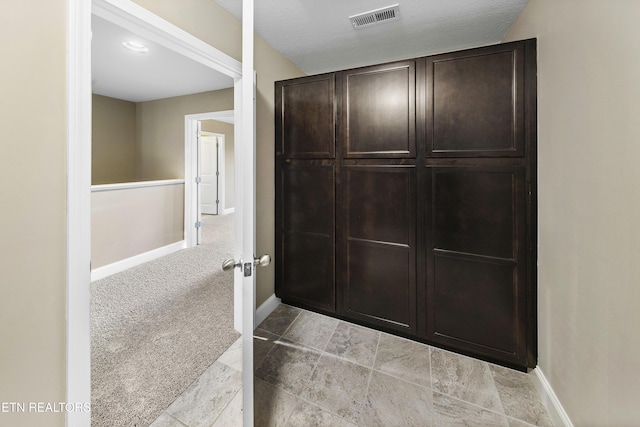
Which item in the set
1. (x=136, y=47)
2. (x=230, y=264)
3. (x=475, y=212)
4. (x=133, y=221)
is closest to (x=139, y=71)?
(x=136, y=47)

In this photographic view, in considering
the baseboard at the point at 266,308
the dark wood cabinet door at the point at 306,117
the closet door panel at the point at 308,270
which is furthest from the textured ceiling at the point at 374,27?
the baseboard at the point at 266,308

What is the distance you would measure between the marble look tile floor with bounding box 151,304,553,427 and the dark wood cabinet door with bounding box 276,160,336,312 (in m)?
0.43

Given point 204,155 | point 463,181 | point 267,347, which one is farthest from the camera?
point 204,155

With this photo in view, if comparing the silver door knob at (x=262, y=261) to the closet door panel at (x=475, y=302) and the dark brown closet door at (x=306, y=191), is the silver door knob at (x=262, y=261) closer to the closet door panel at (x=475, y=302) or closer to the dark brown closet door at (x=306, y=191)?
the dark brown closet door at (x=306, y=191)

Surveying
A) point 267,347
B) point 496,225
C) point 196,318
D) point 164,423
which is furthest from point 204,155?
point 496,225

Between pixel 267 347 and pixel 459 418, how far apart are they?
1.29 metres

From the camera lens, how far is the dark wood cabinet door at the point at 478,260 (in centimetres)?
167

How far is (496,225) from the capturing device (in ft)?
5.60

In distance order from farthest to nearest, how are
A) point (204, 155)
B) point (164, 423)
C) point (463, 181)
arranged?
1. point (204, 155)
2. point (463, 181)
3. point (164, 423)

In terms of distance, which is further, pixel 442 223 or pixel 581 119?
pixel 442 223

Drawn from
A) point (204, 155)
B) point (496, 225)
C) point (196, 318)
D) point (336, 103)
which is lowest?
point (196, 318)

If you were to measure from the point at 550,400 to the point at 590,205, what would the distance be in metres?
1.11

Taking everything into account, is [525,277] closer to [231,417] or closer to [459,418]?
[459,418]

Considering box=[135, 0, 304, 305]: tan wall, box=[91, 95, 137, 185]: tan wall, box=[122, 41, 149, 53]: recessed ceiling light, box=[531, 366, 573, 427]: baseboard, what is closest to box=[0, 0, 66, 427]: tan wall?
box=[135, 0, 304, 305]: tan wall
